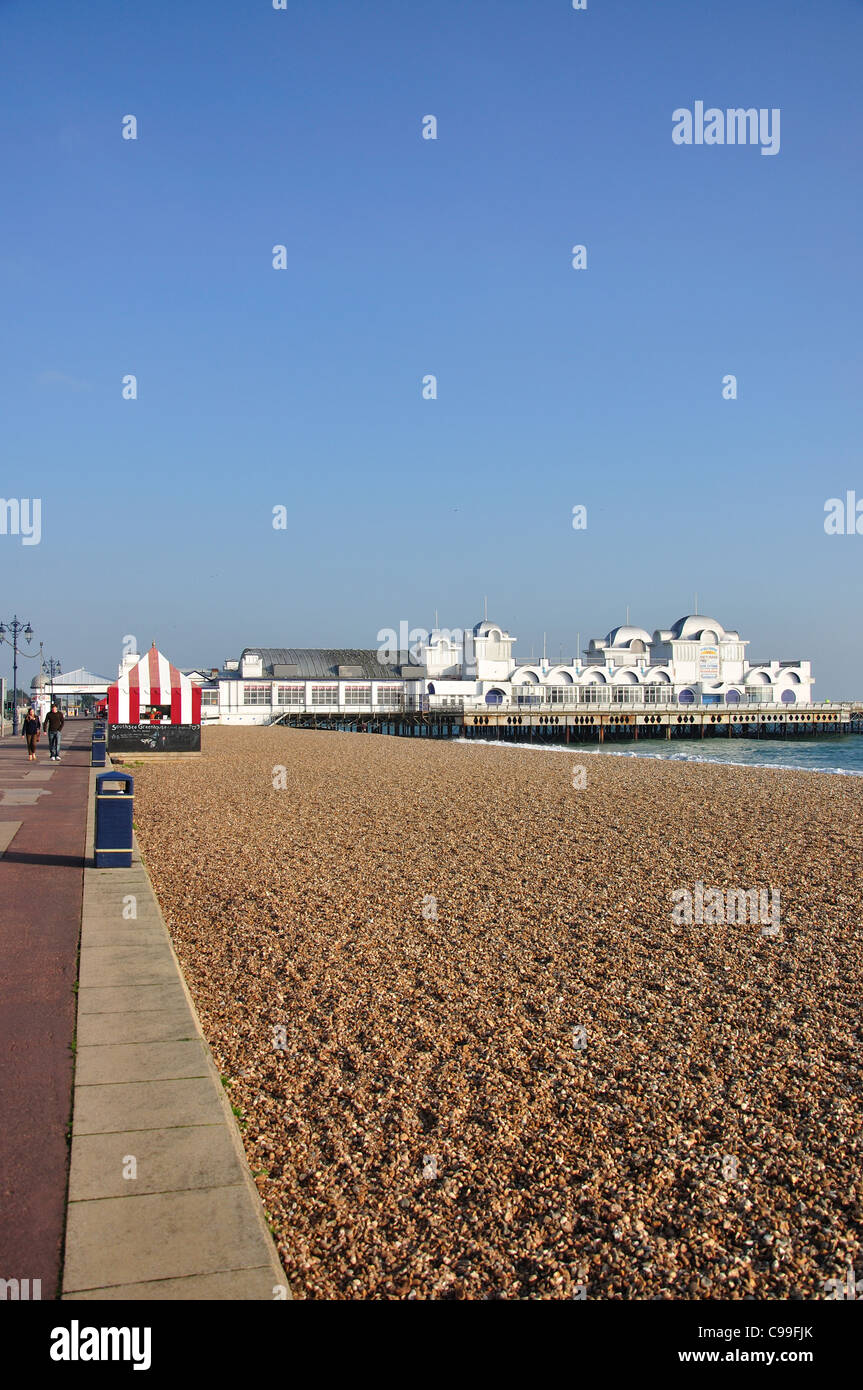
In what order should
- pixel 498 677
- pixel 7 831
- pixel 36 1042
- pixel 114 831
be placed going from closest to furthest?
pixel 36 1042
pixel 114 831
pixel 7 831
pixel 498 677

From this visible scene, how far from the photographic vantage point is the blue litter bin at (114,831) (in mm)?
10656

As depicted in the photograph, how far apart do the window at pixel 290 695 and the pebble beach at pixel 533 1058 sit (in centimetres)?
6251

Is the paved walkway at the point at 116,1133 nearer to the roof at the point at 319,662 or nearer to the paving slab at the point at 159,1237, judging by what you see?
the paving slab at the point at 159,1237

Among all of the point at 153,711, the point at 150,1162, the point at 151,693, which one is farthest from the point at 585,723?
the point at 150,1162

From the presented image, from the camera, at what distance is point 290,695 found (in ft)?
247

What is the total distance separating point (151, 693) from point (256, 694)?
47.1 metres

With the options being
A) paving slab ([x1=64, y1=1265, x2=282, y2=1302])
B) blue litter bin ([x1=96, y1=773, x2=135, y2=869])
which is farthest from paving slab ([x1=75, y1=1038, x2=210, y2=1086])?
blue litter bin ([x1=96, y1=773, x2=135, y2=869])

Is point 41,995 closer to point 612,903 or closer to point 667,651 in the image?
point 612,903

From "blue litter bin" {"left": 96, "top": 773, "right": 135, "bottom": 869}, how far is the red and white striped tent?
17300 millimetres

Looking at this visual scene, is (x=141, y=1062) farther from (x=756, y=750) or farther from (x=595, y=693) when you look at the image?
(x=595, y=693)

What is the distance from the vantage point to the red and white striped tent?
2777 cm

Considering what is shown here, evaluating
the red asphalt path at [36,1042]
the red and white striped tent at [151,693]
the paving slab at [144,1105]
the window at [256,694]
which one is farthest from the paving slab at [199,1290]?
the window at [256,694]

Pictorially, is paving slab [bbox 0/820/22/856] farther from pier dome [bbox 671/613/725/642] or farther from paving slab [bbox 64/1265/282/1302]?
pier dome [bbox 671/613/725/642]

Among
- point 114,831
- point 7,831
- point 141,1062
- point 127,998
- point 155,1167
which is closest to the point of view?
point 155,1167
